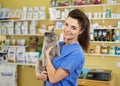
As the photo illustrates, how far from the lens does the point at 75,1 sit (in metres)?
3.71

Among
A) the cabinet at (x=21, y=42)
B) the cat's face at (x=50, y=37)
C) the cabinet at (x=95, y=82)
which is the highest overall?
the cat's face at (x=50, y=37)

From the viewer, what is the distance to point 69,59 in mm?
1337

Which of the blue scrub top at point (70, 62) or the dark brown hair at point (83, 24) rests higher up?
the dark brown hair at point (83, 24)

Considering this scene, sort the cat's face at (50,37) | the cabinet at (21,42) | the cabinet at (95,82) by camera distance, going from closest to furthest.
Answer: the cat's face at (50,37) → the cabinet at (95,82) → the cabinet at (21,42)

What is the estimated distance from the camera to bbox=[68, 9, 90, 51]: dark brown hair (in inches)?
54.4

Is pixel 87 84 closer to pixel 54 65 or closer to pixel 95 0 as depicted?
pixel 95 0

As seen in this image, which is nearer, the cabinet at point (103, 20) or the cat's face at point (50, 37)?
the cat's face at point (50, 37)

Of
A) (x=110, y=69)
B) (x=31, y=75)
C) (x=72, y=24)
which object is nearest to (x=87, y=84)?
(x=110, y=69)

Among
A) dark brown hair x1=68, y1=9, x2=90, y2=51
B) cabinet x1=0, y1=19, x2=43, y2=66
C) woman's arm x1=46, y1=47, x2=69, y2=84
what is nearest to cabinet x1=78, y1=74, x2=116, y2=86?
cabinet x1=0, y1=19, x2=43, y2=66

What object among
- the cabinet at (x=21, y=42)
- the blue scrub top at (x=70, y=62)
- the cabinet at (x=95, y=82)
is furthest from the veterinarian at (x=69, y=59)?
the cabinet at (x=21, y=42)

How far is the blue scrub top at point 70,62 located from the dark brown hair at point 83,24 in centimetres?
11

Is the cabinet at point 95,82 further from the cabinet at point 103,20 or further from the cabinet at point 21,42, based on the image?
the cabinet at point 21,42

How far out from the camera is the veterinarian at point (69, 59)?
4.29 feet

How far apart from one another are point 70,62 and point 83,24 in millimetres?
278
